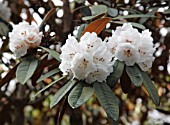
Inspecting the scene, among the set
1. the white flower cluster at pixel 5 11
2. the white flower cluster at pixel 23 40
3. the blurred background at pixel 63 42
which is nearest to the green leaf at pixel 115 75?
Result: the blurred background at pixel 63 42

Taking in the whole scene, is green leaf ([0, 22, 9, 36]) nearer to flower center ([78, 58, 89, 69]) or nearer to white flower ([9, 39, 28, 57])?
white flower ([9, 39, 28, 57])

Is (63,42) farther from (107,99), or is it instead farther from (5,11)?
(107,99)

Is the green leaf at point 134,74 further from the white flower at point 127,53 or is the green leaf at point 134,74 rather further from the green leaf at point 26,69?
the green leaf at point 26,69

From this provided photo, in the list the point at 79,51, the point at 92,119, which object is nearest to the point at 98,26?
the point at 79,51

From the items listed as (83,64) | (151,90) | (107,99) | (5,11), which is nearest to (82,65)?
(83,64)

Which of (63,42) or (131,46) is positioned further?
(63,42)

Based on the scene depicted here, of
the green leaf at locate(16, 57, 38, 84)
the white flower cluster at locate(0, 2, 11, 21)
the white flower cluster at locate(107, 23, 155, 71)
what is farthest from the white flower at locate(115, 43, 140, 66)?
the white flower cluster at locate(0, 2, 11, 21)

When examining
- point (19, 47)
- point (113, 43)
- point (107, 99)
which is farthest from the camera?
point (19, 47)
